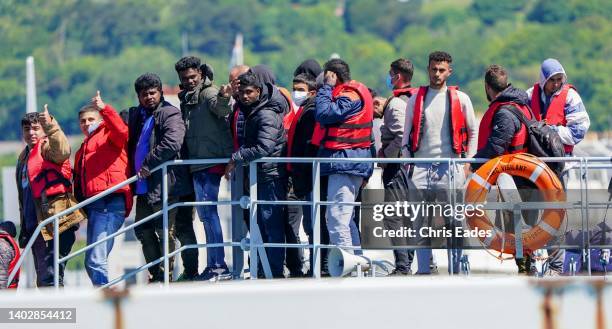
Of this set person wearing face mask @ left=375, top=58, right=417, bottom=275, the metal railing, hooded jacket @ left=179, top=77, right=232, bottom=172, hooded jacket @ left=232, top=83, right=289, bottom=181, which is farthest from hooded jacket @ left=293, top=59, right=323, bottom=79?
the metal railing

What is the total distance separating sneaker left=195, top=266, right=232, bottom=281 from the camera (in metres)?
14.8

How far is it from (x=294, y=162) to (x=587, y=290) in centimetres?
350

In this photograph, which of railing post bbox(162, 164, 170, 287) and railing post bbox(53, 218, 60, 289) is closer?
railing post bbox(162, 164, 170, 287)

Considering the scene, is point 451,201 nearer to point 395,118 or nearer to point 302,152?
point 395,118

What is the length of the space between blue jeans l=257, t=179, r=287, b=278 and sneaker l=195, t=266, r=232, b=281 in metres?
0.42

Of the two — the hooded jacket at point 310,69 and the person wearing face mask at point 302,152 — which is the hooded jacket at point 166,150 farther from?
the hooded jacket at point 310,69

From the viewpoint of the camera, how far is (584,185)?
14609 mm

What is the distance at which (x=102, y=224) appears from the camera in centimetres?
1501

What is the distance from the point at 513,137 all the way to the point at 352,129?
4.51ft

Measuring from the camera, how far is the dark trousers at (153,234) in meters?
15.0

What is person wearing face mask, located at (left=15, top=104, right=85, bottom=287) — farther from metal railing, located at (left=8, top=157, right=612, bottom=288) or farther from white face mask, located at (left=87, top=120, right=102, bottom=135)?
metal railing, located at (left=8, top=157, right=612, bottom=288)

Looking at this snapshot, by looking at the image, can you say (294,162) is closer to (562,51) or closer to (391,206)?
(391,206)

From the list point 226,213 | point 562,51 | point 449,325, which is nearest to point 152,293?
point 449,325

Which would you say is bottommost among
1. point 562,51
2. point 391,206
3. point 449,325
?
point 449,325
